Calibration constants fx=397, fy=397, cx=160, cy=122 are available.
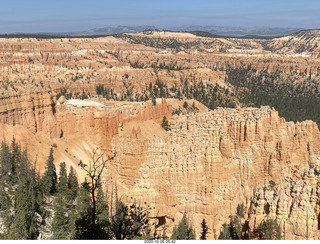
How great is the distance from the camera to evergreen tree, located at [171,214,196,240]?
2365 centimetres

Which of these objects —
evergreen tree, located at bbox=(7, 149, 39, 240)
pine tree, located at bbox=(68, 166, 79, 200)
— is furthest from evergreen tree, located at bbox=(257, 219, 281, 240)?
pine tree, located at bbox=(68, 166, 79, 200)

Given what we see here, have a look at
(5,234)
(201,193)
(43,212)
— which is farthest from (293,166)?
(5,234)

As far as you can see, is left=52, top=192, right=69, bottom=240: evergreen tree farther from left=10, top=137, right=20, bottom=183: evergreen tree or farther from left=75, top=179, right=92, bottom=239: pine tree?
left=10, top=137, right=20, bottom=183: evergreen tree

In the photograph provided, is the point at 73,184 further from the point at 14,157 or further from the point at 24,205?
the point at 24,205

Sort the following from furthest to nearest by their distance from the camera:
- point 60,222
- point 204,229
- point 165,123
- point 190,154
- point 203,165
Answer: point 165,123, point 203,165, point 190,154, point 204,229, point 60,222

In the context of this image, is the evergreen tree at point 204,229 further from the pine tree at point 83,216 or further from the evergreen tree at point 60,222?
the evergreen tree at point 60,222

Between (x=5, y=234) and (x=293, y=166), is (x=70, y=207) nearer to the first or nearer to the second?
(x=5, y=234)

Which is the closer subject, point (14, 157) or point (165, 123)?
point (14, 157)

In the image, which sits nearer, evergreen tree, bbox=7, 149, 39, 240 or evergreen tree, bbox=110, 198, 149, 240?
evergreen tree, bbox=110, 198, 149, 240

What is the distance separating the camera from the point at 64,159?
103 feet

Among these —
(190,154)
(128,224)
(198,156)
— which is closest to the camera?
(128,224)

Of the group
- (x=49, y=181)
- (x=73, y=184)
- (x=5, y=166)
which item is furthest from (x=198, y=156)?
(x=5, y=166)

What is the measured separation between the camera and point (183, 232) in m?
24.0

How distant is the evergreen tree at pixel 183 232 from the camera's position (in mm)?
23645
